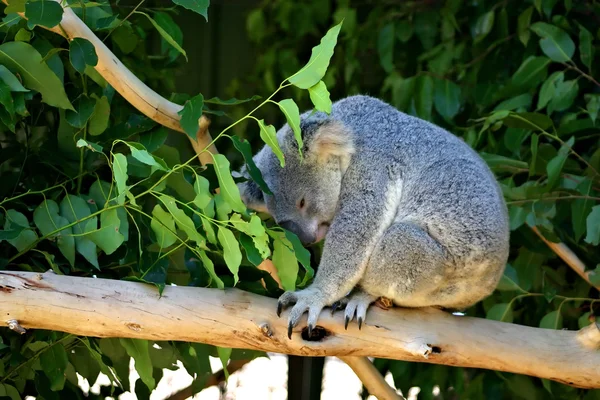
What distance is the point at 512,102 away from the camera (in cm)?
335

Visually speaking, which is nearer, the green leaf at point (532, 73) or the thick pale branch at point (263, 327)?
the thick pale branch at point (263, 327)

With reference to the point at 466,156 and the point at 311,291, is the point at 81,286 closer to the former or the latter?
the point at 311,291

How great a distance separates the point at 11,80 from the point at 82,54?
192 mm

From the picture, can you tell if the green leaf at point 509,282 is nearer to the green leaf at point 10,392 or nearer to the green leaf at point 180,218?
the green leaf at point 180,218

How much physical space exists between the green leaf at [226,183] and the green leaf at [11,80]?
1.87ft

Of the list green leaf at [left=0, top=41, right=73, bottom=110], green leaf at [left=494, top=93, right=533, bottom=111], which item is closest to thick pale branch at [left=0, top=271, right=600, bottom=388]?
green leaf at [left=0, top=41, right=73, bottom=110]

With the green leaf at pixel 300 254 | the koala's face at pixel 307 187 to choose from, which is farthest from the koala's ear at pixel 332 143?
the green leaf at pixel 300 254

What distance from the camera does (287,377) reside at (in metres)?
4.38

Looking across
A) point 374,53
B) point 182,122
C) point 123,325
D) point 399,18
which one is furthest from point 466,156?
point 374,53

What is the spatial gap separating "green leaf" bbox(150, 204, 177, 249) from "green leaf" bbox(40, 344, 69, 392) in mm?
563

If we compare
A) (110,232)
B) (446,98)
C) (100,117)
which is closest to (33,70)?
(100,117)

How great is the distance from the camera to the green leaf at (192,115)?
206cm

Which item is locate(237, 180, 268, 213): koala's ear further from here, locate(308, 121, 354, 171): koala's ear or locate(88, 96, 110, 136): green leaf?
locate(88, 96, 110, 136): green leaf

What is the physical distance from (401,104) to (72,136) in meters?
1.60
